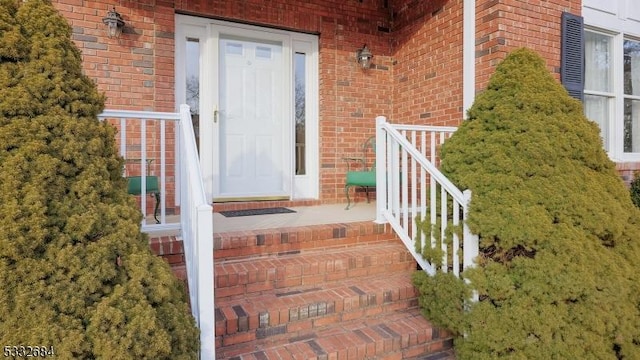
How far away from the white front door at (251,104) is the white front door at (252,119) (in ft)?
0.04

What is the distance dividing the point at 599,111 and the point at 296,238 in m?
3.93

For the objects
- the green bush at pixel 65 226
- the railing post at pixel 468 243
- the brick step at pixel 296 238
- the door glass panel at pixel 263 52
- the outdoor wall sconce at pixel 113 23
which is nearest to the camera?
the green bush at pixel 65 226

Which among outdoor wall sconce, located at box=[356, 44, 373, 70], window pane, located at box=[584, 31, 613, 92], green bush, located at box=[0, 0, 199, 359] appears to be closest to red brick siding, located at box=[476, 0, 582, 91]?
window pane, located at box=[584, 31, 613, 92]

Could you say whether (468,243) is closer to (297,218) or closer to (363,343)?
(363,343)

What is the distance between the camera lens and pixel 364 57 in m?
4.70

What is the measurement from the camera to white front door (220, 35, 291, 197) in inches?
169

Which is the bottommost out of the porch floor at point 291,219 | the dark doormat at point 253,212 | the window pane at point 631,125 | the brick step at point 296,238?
the brick step at point 296,238

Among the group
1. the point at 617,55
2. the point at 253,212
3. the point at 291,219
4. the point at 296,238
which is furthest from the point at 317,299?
the point at 617,55

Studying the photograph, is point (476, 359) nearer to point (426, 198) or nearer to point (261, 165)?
point (426, 198)

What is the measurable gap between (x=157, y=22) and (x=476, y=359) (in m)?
3.94

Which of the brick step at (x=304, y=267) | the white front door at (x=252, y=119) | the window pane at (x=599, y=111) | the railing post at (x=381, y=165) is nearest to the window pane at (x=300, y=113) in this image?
the white front door at (x=252, y=119)

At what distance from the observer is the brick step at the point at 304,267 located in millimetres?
2409

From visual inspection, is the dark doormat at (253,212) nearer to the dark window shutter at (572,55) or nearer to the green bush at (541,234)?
the green bush at (541,234)

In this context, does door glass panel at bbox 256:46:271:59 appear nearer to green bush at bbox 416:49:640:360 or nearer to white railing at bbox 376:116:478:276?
white railing at bbox 376:116:478:276
